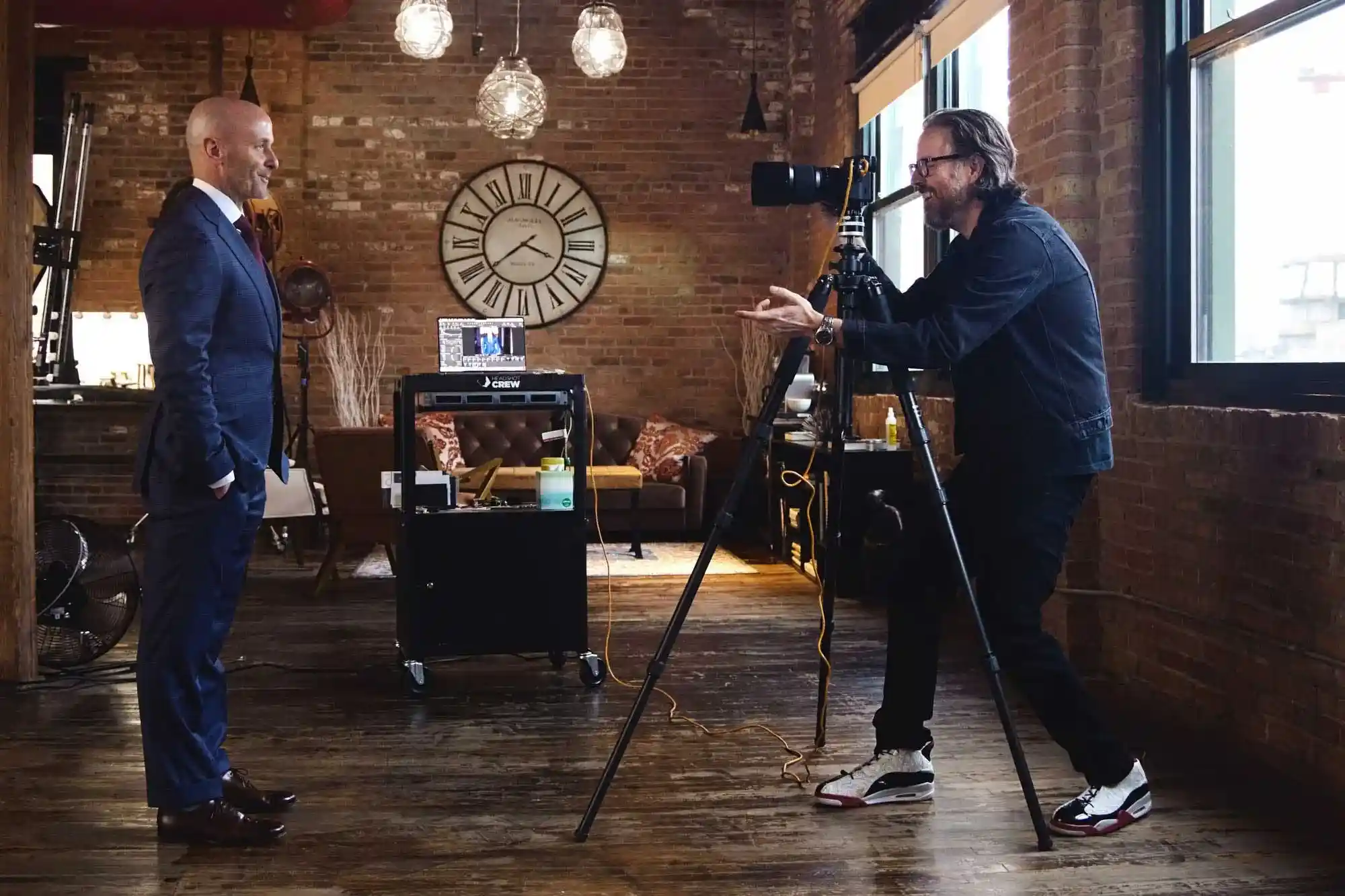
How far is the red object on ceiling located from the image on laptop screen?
12.6 ft

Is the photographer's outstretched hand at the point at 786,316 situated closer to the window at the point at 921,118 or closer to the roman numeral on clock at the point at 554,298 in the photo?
the window at the point at 921,118

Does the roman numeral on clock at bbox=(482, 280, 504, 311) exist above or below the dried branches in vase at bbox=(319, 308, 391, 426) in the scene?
above

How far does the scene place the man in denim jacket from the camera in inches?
104

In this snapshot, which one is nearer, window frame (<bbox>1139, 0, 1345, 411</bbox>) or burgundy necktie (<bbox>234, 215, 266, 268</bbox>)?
burgundy necktie (<bbox>234, 215, 266, 268</bbox>)

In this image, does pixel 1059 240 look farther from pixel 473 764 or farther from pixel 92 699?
pixel 92 699

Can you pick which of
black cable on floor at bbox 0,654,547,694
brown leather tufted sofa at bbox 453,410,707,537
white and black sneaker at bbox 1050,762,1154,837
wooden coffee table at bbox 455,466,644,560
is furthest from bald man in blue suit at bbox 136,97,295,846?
brown leather tufted sofa at bbox 453,410,707,537

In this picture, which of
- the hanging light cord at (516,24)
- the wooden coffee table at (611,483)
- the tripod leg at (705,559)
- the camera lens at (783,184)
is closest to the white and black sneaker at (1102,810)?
the tripod leg at (705,559)

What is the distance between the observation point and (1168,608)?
3.87 metres

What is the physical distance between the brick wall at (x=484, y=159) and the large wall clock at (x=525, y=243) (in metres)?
0.10

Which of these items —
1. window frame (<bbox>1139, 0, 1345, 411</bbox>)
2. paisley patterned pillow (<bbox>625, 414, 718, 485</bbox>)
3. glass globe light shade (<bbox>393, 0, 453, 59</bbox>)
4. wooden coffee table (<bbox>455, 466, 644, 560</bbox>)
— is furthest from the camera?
paisley patterned pillow (<bbox>625, 414, 718, 485</bbox>)

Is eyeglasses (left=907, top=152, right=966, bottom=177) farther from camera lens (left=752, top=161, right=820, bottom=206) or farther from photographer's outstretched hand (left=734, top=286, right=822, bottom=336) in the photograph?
photographer's outstretched hand (left=734, top=286, right=822, bottom=336)

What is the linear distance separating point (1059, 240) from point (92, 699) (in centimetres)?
325

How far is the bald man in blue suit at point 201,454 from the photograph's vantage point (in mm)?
2635

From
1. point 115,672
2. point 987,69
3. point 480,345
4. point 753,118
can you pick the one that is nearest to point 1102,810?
point 480,345
